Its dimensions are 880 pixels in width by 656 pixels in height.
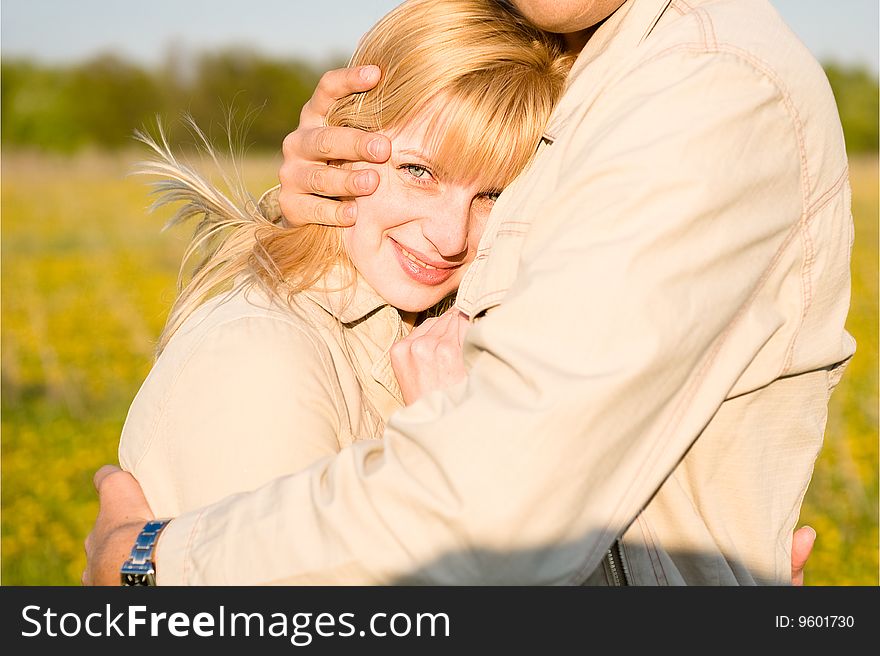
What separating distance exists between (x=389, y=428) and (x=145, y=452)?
794 millimetres

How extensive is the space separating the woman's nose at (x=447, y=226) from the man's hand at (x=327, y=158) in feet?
0.53

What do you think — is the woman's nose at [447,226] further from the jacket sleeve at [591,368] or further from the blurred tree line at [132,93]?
the blurred tree line at [132,93]

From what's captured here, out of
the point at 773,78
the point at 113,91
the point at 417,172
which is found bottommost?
the point at 773,78

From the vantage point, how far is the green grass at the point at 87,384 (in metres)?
5.50

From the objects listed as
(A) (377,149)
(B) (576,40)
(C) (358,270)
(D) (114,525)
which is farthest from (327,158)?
(D) (114,525)

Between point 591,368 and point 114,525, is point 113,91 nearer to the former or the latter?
point 114,525

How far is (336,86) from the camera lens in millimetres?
2523

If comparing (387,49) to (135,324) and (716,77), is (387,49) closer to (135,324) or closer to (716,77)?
(716,77)

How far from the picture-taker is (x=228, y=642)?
5.65ft

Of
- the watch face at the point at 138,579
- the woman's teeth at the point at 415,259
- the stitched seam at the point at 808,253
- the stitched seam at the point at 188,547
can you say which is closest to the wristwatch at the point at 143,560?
the watch face at the point at 138,579

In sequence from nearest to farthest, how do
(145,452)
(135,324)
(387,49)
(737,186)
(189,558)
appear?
(737,186)
(189,558)
(145,452)
(387,49)
(135,324)

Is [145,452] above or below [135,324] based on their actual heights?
below

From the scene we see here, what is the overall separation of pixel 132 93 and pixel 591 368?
49695mm

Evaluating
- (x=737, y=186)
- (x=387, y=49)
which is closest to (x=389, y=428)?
(x=737, y=186)
